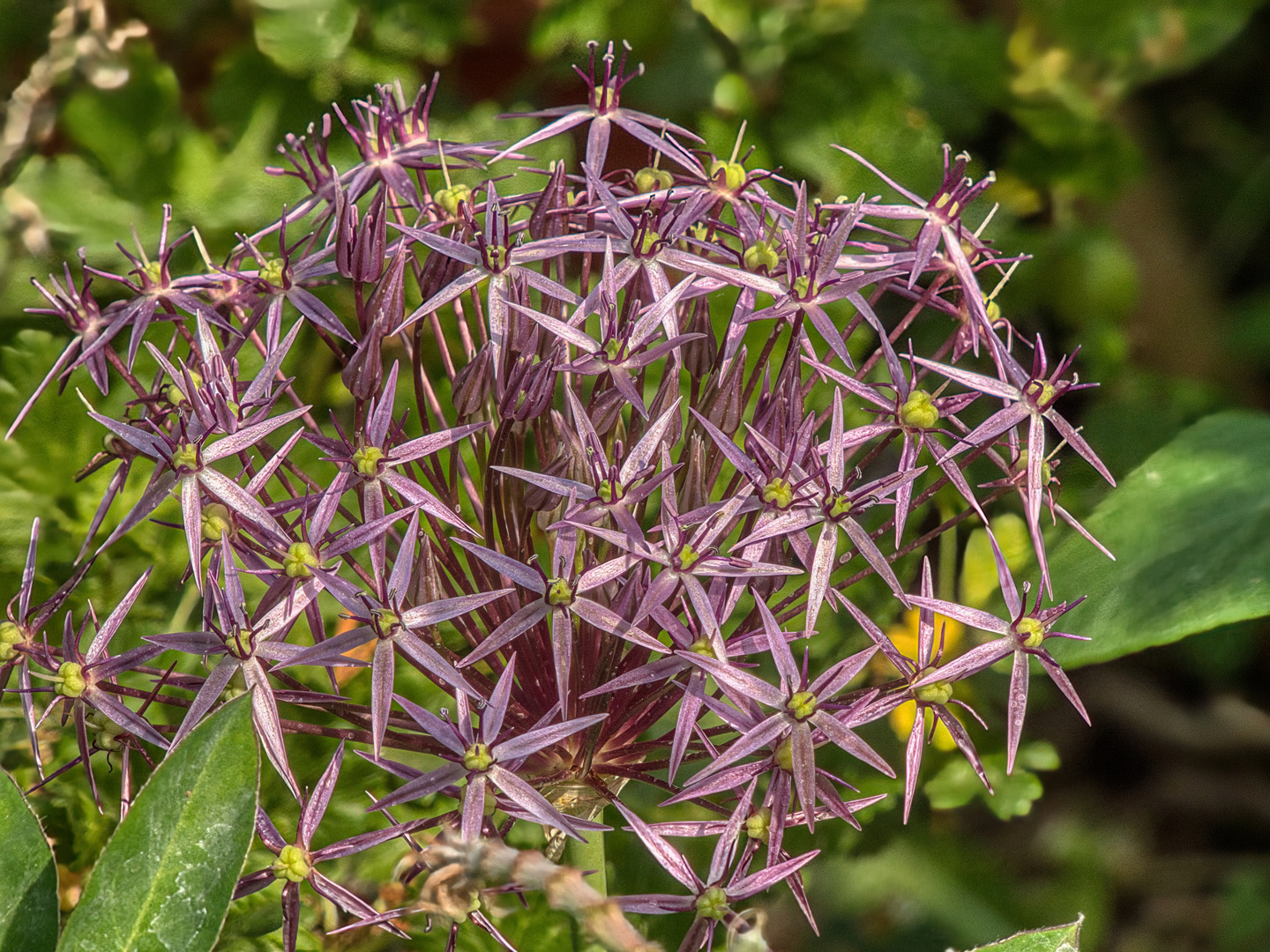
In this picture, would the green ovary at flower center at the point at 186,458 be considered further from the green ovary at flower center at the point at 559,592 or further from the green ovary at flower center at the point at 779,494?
the green ovary at flower center at the point at 779,494

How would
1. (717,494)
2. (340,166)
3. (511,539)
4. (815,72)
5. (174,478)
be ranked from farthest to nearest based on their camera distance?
(815,72)
(340,166)
(717,494)
(511,539)
(174,478)

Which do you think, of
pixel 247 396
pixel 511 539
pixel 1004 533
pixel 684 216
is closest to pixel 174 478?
pixel 247 396

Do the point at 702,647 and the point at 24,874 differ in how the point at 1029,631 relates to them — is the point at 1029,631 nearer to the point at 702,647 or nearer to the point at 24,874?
the point at 702,647

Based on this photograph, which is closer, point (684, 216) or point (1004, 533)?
point (684, 216)

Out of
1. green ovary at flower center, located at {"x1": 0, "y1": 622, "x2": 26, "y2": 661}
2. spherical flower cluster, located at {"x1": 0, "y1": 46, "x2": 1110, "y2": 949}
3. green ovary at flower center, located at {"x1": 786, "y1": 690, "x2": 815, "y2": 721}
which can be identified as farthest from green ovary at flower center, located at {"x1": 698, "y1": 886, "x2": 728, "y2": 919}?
green ovary at flower center, located at {"x1": 0, "y1": 622, "x2": 26, "y2": 661}

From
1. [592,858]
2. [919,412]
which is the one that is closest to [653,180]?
[919,412]

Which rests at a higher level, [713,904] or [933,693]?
[933,693]

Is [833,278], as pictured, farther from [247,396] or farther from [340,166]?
[340,166]
